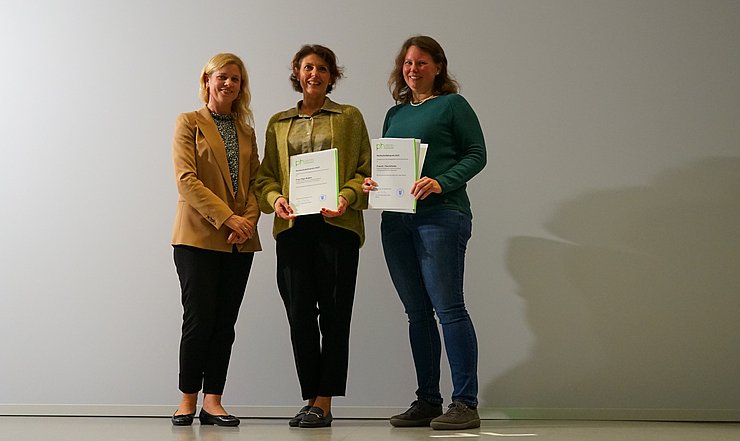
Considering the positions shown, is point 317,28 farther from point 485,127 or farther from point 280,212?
point 280,212

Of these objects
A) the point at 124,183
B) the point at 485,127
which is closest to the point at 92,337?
the point at 124,183

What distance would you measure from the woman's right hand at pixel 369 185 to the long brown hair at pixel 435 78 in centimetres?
38

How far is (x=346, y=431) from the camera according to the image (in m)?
2.63

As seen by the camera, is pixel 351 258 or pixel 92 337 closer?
pixel 351 258

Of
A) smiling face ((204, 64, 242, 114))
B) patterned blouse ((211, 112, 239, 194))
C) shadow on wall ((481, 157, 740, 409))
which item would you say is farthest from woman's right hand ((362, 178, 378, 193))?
shadow on wall ((481, 157, 740, 409))

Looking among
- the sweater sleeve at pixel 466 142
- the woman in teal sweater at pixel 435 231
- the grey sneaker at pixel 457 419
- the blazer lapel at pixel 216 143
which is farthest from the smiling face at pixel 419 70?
the grey sneaker at pixel 457 419

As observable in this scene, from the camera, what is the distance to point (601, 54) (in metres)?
3.49

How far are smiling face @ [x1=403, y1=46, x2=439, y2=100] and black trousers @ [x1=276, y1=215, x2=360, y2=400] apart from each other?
0.58 meters

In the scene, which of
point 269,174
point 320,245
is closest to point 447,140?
point 320,245

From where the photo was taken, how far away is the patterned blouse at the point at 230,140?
9.85ft

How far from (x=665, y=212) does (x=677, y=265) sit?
230 millimetres

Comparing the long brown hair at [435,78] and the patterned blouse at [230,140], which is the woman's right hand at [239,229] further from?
the long brown hair at [435,78]

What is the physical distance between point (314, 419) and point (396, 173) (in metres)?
0.88

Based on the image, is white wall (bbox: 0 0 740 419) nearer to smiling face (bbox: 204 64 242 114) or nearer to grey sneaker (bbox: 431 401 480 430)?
smiling face (bbox: 204 64 242 114)
